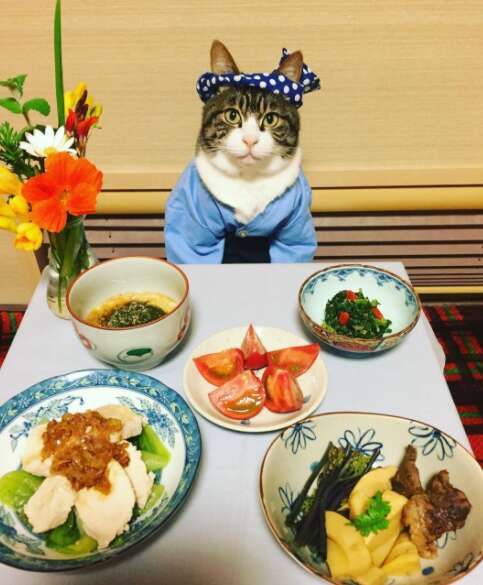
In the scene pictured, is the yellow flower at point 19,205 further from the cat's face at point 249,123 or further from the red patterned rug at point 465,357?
the red patterned rug at point 465,357

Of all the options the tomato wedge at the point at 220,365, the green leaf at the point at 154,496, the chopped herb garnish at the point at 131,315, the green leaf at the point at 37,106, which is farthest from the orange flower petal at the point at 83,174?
the green leaf at the point at 154,496

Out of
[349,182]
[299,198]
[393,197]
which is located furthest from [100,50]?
[393,197]

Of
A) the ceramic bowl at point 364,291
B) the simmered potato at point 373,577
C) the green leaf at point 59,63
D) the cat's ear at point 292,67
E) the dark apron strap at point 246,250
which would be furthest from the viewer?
the dark apron strap at point 246,250

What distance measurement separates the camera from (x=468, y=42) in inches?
55.9

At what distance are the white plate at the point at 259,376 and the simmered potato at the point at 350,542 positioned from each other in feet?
0.49

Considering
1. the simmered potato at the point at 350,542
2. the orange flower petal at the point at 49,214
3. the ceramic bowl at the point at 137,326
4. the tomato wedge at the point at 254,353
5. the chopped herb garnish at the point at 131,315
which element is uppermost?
the orange flower petal at the point at 49,214

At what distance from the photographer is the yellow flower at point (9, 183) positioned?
721mm

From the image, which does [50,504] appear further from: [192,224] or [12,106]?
[192,224]

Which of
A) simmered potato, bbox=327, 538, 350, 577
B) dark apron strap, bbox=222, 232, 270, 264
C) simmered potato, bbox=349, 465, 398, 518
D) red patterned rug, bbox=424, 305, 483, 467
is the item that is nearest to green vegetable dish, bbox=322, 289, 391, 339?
simmered potato, bbox=349, 465, 398, 518

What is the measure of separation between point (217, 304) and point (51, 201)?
0.38 metres

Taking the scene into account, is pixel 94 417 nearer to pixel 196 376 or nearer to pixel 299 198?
pixel 196 376

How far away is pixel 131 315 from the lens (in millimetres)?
820

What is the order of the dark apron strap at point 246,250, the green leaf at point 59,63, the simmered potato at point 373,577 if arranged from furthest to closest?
1. the dark apron strap at point 246,250
2. the green leaf at point 59,63
3. the simmered potato at point 373,577

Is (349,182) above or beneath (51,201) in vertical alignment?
beneath
